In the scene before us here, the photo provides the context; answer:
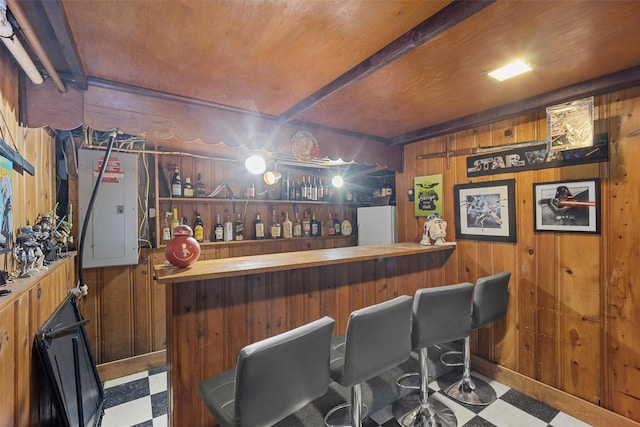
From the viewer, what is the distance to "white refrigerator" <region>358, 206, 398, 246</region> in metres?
3.67

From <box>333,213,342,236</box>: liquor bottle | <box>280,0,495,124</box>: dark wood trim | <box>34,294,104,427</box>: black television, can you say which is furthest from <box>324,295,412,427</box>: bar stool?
<box>333,213,342,236</box>: liquor bottle

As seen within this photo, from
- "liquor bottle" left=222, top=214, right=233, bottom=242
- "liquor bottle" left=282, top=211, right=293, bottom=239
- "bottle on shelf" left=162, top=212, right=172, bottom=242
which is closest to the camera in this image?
"bottle on shelf" left=162, top=212, right=172, bottom=242

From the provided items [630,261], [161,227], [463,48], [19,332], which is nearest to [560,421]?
[630,261]

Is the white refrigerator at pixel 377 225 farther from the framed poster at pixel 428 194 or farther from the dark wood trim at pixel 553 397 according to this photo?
the dark wood trim at pixel 553 397

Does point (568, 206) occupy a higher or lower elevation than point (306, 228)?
higher

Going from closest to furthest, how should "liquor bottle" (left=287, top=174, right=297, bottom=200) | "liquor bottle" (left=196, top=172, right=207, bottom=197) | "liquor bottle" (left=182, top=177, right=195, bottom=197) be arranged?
"liquor bottle" (left=182, top=177, right=195, bottom=197), "liquor bottle" (left=196, top=172, right=207, bottom=197), "liquor bottle" (left=287, top=174, right=297, bottom=200)

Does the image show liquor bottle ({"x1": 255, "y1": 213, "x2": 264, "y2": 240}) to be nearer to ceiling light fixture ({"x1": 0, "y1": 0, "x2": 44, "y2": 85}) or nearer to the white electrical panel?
the white electrical panel

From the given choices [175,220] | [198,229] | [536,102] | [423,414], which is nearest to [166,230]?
[175,220]

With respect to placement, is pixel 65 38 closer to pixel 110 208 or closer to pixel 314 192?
pixel 110 208

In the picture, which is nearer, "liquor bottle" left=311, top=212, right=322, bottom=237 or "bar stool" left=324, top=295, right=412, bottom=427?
"bar stool" left=324, top=295, right=412, bottom=427

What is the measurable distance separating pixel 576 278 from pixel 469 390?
1.15m

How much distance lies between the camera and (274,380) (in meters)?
1.16

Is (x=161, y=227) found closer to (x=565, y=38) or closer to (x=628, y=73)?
(x=565, y=38)

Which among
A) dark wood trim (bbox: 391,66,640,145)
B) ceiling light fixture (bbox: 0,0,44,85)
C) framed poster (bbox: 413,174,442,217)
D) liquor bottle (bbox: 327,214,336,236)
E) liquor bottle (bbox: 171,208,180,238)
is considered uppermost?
dark wood trim (bbox: 391,66,640,145)
